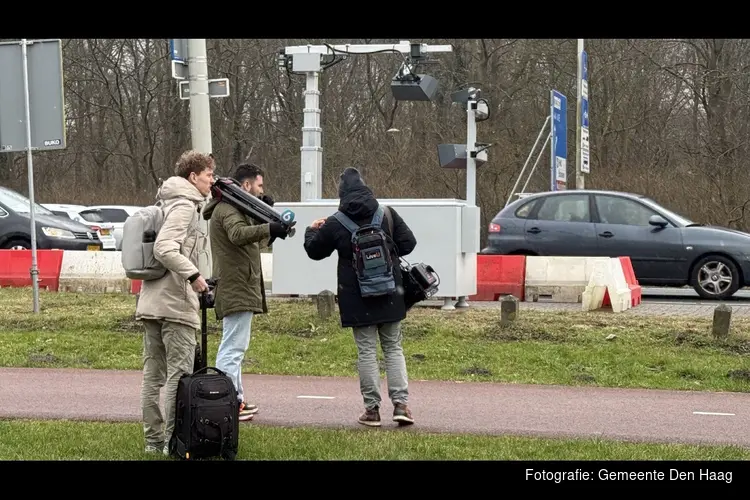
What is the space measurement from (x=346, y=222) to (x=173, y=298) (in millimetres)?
1601

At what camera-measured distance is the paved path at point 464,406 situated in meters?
8.20

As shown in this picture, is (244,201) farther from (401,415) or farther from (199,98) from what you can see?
(199,98)

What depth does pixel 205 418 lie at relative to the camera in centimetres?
680

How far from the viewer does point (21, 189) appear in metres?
45.2

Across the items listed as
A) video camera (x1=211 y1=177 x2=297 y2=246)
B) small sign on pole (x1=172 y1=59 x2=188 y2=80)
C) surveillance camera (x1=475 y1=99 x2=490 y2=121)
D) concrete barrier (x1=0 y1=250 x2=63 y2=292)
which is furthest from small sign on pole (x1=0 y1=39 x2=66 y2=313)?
video camera (x1=211 y1=177 x2=297 y2=246)

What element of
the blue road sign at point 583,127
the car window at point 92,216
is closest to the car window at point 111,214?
the car window at point 92,216

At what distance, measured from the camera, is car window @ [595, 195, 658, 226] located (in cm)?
1720

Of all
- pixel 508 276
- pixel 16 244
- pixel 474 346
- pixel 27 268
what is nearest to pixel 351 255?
pixel 474 346

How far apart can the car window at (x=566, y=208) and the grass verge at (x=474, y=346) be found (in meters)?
4.35

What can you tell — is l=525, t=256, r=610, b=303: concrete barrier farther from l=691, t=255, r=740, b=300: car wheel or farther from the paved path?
the paved path

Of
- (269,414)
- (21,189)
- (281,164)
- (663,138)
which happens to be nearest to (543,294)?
(269,414)

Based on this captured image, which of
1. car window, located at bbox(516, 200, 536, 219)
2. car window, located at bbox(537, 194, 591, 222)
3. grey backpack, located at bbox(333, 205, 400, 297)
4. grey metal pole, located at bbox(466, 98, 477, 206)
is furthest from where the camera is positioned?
car window, located at bbox(516, 200, 536, 219)

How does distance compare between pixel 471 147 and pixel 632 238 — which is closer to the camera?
pixel 471 147
